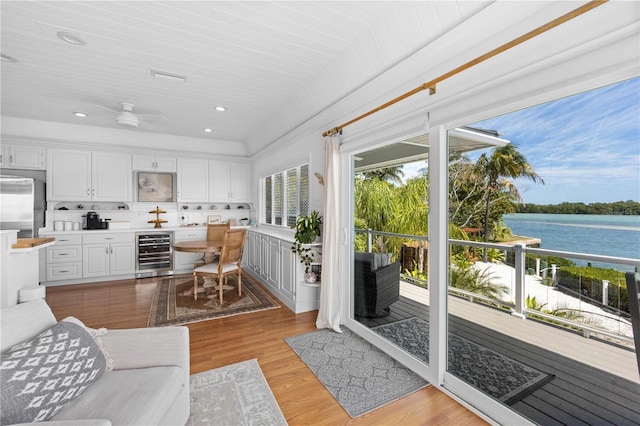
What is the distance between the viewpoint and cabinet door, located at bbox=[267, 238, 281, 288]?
4.23 metres

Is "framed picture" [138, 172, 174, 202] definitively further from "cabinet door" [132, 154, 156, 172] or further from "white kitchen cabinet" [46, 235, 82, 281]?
"white kitchen cabinet" [46, 235, 82, 281]

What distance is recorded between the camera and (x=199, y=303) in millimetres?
3977

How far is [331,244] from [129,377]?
2.08 m

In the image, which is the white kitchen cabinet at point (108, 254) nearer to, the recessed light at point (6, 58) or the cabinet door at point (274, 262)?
the cabinet door at point (274, 262)

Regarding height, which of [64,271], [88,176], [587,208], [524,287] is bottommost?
[64,271]

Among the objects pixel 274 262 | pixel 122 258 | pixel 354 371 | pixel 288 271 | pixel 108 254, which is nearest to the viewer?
pixel 354 371

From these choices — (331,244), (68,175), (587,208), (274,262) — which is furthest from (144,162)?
(587,208)

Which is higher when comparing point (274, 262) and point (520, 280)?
point (520, 280)

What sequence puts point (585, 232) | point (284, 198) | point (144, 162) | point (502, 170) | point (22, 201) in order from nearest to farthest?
point (585, 232), point (502, 170), point (22, 201), point (284, 198), point (144, 162)

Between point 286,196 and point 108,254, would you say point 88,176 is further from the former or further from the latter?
point 286,196

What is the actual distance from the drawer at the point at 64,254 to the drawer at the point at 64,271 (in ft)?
0.24

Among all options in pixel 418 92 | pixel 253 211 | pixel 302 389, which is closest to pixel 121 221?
pixel 253 211

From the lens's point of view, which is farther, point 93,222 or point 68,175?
point 93,222

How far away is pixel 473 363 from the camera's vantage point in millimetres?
2094
